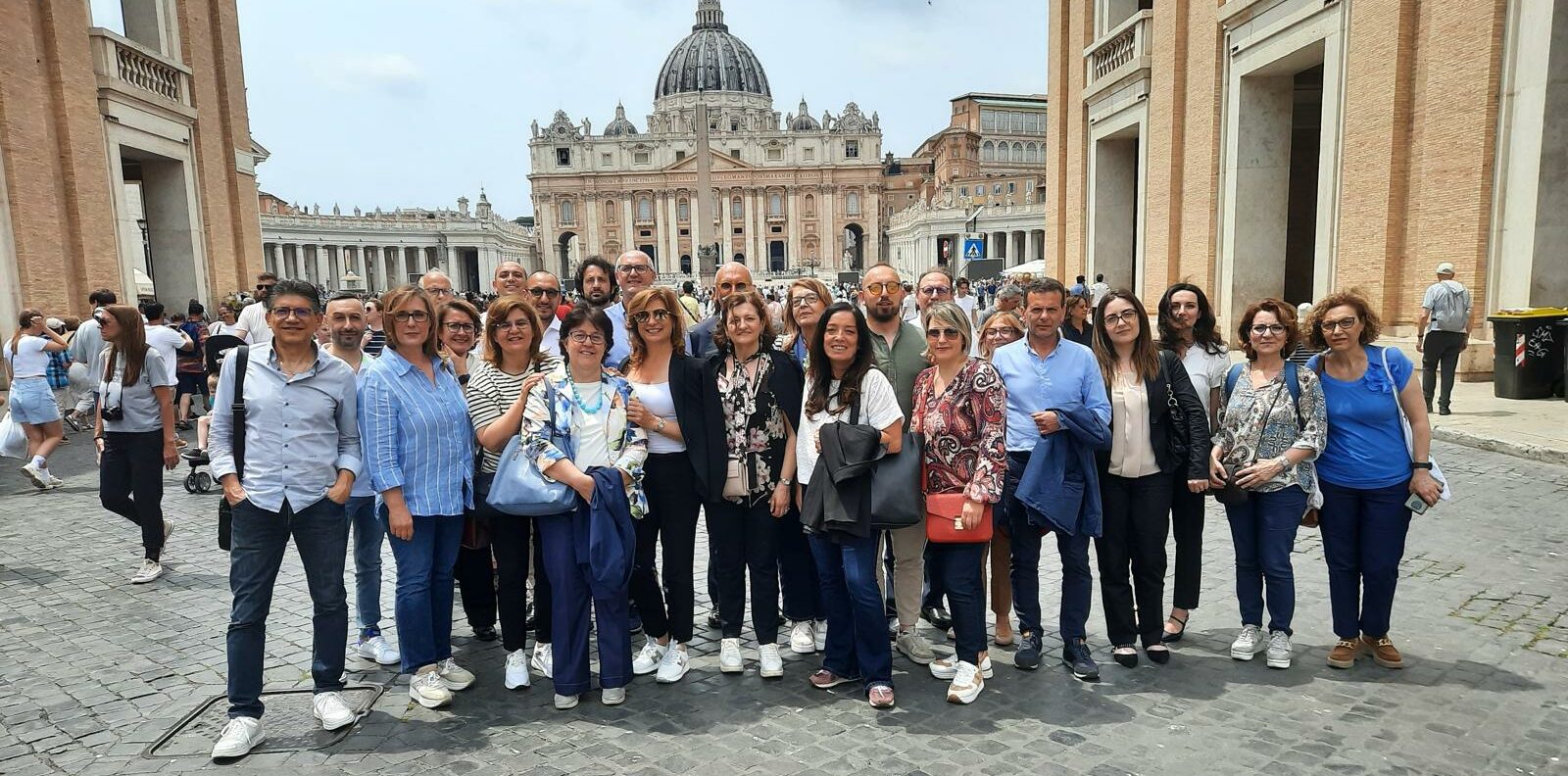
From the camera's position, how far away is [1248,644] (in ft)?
15.0

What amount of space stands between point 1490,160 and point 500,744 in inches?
491

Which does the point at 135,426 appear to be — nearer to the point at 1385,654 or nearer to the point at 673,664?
the point at 673,664

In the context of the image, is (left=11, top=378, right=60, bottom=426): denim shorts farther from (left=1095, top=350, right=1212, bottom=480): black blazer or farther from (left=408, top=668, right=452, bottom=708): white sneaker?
(left=1095, top=350, right=1212, bottom=480): black blazer

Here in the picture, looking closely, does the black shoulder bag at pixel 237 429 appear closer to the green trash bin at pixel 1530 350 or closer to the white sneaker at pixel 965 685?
the white sneaker at pixel 965 685

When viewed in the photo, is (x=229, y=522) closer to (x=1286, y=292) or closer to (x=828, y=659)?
(x=828, y=659)

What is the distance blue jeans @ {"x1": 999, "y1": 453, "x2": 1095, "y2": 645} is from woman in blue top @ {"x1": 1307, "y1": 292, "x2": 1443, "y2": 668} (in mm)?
1219

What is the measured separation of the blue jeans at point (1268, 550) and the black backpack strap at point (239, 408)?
461 centimetres

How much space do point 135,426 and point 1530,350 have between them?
13568mm

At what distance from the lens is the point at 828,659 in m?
4.48

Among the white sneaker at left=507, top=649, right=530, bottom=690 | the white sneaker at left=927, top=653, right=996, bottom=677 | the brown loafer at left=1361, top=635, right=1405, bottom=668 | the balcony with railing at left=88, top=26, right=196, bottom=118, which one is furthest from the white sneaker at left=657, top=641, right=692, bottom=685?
the balcony with railing at left=88, top=26, right=196, bottom=118

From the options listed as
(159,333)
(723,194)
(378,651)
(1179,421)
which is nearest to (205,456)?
(159,333)

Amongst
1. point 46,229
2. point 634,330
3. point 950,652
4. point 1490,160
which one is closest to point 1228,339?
point 1490,160

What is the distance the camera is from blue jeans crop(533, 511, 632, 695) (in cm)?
430

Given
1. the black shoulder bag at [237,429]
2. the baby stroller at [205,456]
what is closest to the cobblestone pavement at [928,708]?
the black shoulder bag at [237,429]
